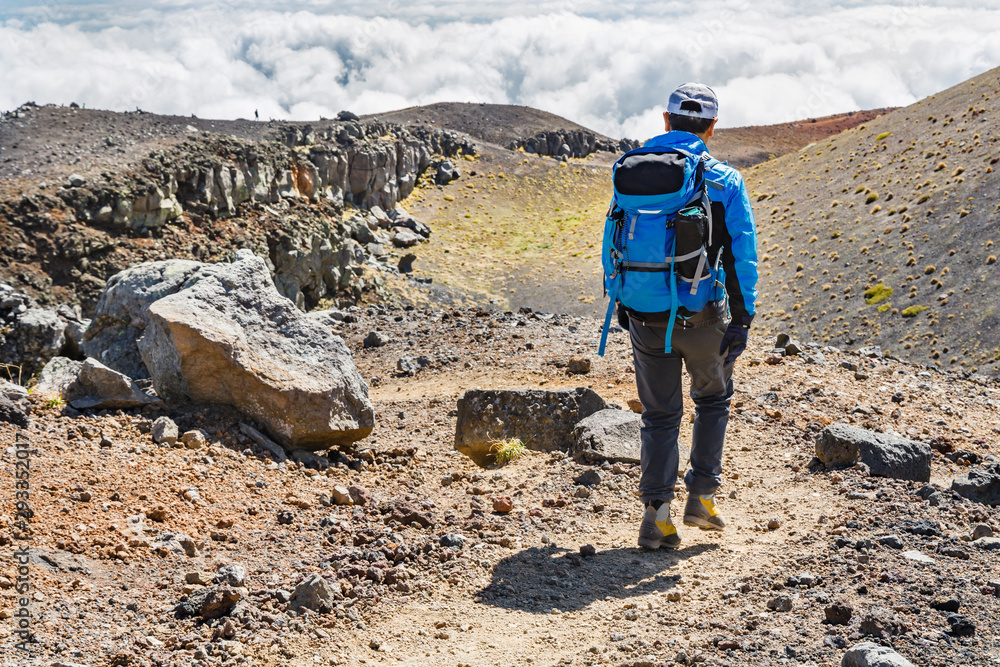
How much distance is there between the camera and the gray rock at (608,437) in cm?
623

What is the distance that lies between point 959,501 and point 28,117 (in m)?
34.2

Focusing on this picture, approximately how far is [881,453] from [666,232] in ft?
9.31

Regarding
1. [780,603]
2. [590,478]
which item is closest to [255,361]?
[590,478]

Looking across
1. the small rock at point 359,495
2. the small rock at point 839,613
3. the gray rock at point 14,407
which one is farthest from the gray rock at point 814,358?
the gray rock at point 14,407

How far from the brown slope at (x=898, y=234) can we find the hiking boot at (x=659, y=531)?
57.0 ft

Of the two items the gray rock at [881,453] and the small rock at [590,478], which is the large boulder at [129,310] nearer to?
the small rock at [590,478]

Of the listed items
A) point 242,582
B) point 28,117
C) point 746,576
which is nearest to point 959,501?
point 746,576

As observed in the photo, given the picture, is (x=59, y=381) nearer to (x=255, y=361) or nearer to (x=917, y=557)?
(x=255, y=361)

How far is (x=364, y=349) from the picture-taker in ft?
41.2

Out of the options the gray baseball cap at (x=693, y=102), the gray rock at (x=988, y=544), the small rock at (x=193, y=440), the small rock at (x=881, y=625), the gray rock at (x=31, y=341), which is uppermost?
the gray baseball cap at (x=693, y=102)

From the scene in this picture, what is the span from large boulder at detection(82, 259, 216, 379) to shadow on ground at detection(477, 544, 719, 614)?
4.05 meters

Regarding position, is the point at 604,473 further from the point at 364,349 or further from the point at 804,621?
the point at 364,349

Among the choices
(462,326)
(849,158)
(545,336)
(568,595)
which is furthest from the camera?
(849,158)

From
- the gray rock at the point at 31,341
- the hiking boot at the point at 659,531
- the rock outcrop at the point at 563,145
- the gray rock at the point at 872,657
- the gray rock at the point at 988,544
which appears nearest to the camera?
the gray rock at the point at 872,657
